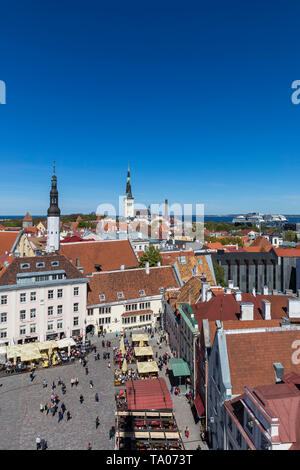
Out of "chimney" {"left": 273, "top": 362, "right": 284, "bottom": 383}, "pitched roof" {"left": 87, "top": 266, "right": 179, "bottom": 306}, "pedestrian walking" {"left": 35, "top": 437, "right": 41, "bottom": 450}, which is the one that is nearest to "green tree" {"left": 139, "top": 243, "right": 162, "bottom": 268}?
"pitched roof" {"left": 87, "top": 266, "right": 179, "bottom": 306}

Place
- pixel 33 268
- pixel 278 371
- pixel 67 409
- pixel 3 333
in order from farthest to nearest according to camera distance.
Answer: pixel 33 268 → pixel 3 333 → pixel 67 409 → pixel 278 371

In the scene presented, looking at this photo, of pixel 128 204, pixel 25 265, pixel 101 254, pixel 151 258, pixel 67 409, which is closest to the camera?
pixel 67 409

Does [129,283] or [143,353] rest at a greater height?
[129,283]

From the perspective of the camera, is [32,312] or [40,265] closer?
[32,312]

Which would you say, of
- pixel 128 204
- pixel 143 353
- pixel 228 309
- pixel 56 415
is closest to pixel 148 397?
pixel 56 415

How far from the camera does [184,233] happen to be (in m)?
167

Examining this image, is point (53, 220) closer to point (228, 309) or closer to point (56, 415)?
point (56, 415)

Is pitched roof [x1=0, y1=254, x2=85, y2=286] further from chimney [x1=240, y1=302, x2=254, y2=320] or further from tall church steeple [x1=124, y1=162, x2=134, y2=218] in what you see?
tall church steeple [x1=124, y1=162, x2=134, y2=218]

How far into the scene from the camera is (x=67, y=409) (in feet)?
102

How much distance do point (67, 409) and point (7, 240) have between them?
5038cm

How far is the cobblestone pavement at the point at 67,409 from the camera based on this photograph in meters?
26.3

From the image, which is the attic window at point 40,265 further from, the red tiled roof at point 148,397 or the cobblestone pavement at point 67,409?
the red tiled roof at point 148,397

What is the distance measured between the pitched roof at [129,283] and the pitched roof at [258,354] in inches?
1208

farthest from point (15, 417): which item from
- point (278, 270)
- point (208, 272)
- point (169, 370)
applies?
point (278, 270)
